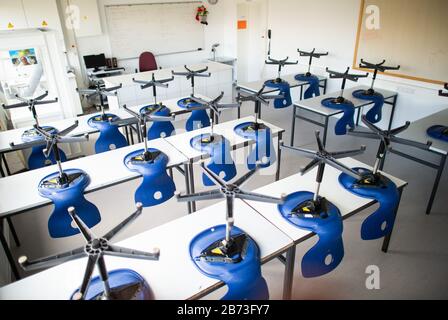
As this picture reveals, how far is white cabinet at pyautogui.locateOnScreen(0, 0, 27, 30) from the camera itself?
208 inches

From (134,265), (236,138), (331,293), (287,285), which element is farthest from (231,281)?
(236,138)

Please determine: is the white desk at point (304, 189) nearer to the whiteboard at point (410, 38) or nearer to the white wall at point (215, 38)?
the whiteboard at point (410, 38)

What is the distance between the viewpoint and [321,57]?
5902 mm

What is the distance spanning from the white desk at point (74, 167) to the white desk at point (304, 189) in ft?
3.12

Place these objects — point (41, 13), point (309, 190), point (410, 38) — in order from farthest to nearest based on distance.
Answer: point (41, 13) → point (410, 38) → point (309, 190)

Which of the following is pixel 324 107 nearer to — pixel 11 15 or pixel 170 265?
pixel 170 265

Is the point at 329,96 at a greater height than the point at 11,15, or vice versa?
the point at 11,15

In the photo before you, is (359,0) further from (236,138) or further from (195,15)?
(195,15)

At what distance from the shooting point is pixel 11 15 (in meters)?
5.37

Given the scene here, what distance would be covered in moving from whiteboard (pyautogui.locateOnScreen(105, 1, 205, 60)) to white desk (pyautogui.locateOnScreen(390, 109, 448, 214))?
5957 mm

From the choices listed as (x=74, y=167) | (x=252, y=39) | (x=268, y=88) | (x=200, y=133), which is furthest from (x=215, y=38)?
(x=74, y=167)

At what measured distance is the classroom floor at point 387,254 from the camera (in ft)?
8.56

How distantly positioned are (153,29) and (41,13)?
2.50 m

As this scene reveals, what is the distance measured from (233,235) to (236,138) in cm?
154
